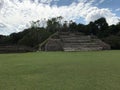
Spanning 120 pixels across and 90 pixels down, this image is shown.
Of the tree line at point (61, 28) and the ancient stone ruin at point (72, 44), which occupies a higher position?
the tree line at point (61, 28)

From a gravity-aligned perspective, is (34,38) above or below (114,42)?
above

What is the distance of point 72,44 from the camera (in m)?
47.6

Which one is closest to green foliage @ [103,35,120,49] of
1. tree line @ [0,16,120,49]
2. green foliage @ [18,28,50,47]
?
tree line @ [0,16,120,49]

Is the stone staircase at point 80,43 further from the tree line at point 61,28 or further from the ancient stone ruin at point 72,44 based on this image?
the tree line at point 61,28

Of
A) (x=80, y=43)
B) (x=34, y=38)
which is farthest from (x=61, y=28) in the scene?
(x=80, y=43)

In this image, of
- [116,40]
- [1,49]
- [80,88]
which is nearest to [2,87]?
[80,88]

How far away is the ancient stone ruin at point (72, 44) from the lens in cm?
4603

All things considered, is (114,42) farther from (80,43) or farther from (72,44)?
(72,44)

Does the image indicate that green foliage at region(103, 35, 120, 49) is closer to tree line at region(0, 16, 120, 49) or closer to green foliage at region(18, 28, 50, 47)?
tree line at region(0, 16, 120, 49)

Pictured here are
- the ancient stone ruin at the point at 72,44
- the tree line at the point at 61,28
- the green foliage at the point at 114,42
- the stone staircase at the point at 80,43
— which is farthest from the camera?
the tree line at the point at 61,28

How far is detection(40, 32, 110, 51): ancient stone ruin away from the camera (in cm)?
4603

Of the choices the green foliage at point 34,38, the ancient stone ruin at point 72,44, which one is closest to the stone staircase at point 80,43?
the ancient stone ruin at point 72,44

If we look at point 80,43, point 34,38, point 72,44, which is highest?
point 34,38

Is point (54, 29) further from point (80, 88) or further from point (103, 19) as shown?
point (80, 88)
